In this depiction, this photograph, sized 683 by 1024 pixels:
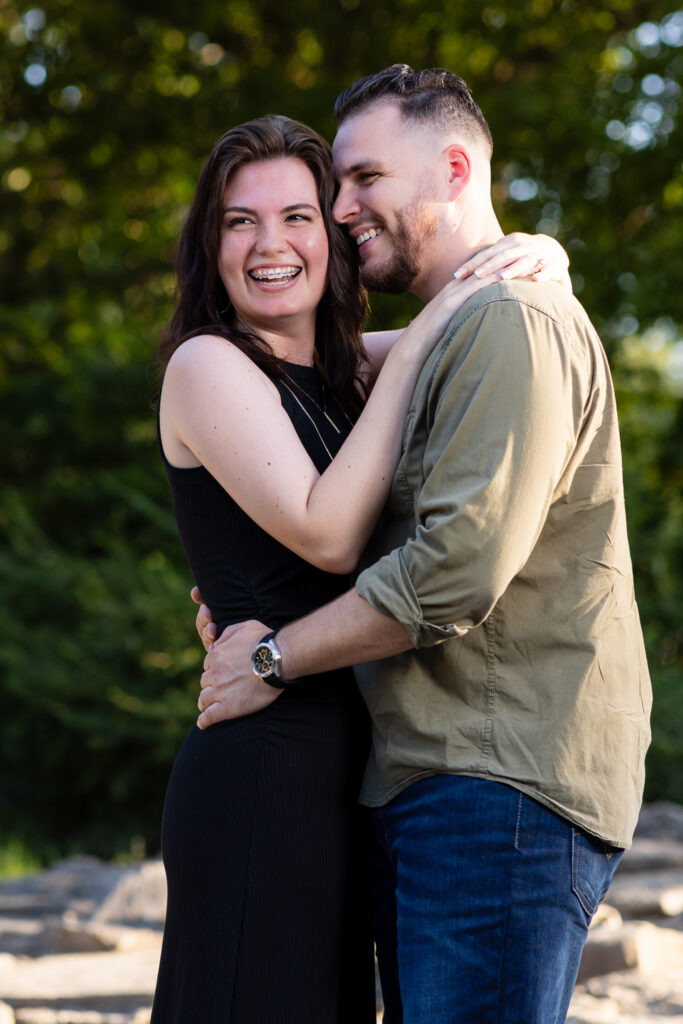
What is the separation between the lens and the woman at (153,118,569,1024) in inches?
80.7

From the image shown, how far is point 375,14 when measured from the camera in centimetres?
810

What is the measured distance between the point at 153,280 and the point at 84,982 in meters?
6.74

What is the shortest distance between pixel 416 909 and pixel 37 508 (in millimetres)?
6885

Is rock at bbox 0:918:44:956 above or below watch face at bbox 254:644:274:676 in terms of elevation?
below

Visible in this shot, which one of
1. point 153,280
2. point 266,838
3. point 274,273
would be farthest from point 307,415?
point 153,280

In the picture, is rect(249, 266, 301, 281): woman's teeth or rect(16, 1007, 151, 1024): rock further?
rect(16, 1007, 151, 1024): rock

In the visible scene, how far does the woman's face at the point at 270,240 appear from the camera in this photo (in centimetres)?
240

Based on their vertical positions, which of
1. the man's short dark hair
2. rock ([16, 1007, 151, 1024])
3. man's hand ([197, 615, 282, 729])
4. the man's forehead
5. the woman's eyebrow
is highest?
the man's short dark hair

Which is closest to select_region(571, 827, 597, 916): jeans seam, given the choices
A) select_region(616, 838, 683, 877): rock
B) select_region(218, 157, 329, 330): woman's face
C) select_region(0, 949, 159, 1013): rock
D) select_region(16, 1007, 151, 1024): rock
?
select_region(218, 157, 329, 330): woman's face

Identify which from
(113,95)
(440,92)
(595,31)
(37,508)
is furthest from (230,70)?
(440,92)

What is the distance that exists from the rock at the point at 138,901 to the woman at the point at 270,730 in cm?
258

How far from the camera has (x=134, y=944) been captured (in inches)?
164

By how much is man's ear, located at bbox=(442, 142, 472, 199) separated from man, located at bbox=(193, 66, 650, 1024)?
16.7 inches

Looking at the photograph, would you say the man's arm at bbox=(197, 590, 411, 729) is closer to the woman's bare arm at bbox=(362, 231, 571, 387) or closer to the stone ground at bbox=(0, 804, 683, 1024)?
the woman's bare arm at bbox=(362, 231, 571, 387)
